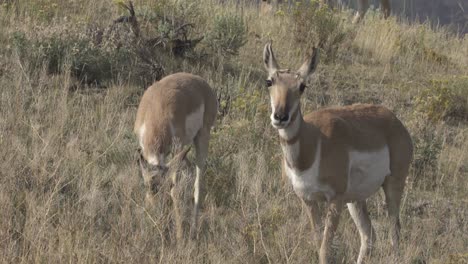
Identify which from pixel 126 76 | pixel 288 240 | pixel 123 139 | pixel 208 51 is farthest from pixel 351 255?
pixel 208 51

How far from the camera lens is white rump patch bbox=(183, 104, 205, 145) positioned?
7484mm

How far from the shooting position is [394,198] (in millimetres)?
6590

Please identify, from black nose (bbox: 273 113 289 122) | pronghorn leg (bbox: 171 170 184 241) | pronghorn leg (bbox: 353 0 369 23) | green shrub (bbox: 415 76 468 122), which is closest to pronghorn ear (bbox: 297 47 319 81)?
black nose (bbox: 273 113 289 122)

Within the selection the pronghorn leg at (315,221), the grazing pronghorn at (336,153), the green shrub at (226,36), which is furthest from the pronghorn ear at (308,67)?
the green shrub at (226,36)

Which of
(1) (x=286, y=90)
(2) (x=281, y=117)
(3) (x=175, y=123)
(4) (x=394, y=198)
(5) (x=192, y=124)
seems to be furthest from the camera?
(5) (x=192, y=124)

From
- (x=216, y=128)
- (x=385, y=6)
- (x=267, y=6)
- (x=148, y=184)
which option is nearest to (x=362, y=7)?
(x=385, y=6)

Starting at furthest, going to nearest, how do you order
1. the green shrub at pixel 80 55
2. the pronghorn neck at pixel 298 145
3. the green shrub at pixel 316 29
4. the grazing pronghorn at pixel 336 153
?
the green shrub at pixel 316 29
the green shrub at pixel 80 55
the pronghorn neck at pixel 298 145
the grazing pronghorn at pixel 336 153

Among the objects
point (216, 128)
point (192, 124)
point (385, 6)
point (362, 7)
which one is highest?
point (192, 124)

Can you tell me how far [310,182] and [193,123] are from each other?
1.88 metres

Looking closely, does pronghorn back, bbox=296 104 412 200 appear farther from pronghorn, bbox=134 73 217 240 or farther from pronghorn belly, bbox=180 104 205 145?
pronghorn belly, bbox=180 104 205 145

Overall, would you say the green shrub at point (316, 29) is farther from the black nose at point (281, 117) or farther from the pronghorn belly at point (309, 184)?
the black nose at point (281, 117)

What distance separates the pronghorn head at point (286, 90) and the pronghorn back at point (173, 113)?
4.85 feet

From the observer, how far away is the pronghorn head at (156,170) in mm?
6336

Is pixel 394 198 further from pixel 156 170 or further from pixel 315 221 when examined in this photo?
pixel 156 170
